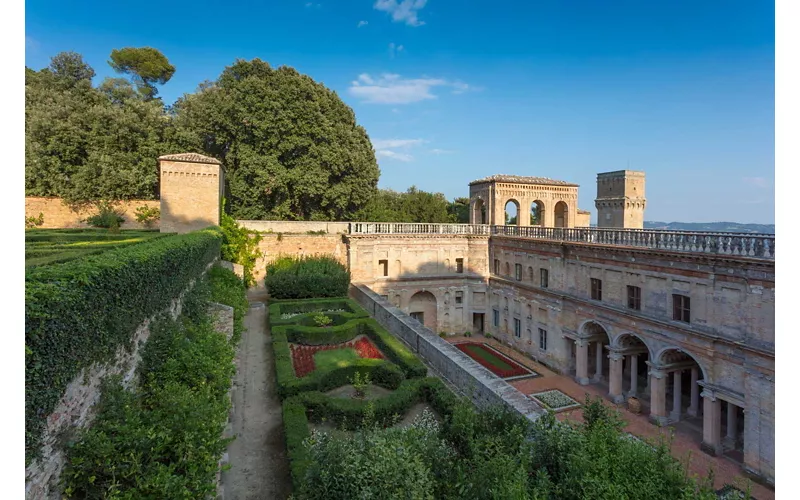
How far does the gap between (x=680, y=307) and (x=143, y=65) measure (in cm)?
4762

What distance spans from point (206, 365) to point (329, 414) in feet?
10.8

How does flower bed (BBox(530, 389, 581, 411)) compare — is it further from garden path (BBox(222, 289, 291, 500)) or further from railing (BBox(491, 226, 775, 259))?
garden path (BBox(222, 289, 291, 500))

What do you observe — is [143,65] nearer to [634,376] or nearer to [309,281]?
[309,281]

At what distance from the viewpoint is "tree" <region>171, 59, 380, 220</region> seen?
27.7 meters

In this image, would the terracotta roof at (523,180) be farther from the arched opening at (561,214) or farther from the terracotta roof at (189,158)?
the terracotta roof at (189,158)

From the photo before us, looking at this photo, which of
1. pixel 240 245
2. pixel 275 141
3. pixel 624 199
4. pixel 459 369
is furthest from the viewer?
pixel 624 199

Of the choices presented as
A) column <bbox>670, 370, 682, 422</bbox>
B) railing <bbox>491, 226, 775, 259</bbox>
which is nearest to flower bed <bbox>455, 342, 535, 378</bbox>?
column <bbox>670, 370, 682, 422</bbox>

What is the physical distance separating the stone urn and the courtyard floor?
182 mm

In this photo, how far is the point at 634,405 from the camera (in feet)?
60.9

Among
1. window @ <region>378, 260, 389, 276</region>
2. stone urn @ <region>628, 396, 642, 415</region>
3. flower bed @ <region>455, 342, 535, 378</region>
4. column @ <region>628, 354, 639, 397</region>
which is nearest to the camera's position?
stone urn @ <region>628, 396, 642, 415</region>

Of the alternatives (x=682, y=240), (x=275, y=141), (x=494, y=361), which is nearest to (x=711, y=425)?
(x=682, y=240)

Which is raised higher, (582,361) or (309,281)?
(309,281)

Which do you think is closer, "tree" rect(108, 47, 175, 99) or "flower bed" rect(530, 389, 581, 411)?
"flower bed" rect(530, 389, 581, 411)

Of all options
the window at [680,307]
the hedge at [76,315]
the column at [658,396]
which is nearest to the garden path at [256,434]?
the hedge at [76,315]
